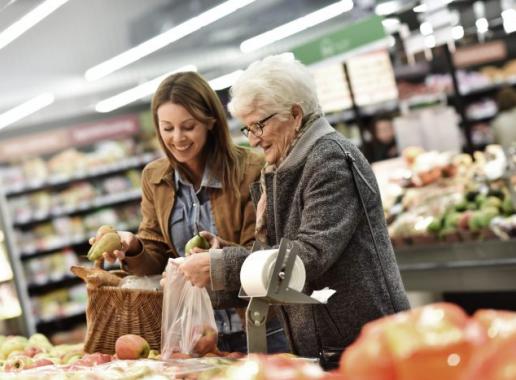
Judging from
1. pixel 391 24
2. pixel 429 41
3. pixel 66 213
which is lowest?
pixel 66 213

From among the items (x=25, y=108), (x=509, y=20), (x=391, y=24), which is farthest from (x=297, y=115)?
(x=25, y=108)

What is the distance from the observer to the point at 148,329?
269 cm

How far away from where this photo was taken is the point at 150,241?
3.10 meters

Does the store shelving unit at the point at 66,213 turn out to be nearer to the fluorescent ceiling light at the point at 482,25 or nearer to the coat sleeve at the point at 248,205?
the fluorescent ceiling light at the point at 482,25

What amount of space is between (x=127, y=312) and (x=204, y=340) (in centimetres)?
31

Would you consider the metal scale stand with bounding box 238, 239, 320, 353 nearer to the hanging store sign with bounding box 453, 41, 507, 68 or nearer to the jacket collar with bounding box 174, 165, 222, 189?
the jacket collar with bounding box 174, 165, 222, 189

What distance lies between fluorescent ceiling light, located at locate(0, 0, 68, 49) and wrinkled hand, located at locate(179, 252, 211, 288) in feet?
15.0

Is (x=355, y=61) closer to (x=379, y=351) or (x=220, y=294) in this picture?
(x=220, y=294)

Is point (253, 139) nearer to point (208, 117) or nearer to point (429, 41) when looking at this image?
point (208, 117)

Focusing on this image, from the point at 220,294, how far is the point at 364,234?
0.54 m

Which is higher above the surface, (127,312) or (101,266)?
(101,266)

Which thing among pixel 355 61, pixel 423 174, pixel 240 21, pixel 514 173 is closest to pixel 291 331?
pixel 514 173

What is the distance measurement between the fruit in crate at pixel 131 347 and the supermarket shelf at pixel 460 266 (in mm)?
3207

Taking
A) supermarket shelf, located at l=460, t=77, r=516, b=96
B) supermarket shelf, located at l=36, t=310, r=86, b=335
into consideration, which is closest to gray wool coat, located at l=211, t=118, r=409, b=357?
supermarket shelf, located at l=460, t=77, r=516, b=96
